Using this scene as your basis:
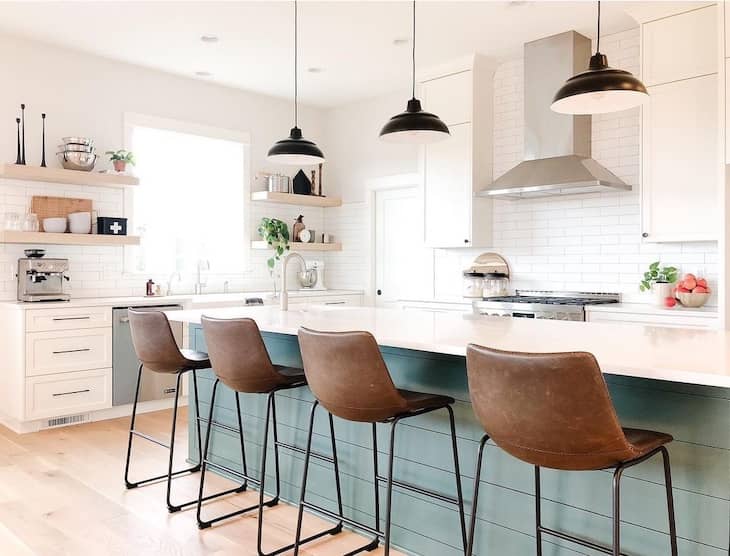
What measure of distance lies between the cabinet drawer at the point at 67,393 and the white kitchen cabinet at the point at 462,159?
306cm

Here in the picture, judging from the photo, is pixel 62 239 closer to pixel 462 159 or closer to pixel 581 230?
pixel 462 159

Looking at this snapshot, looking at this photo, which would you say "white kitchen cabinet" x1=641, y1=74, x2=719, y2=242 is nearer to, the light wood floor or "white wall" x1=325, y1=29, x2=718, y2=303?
"white wall" x1=325, y1=29, x2=718, y2=303

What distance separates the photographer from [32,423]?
471 centimetres

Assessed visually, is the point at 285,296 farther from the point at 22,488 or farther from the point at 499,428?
the point at 499,428

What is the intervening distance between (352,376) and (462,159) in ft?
12.5

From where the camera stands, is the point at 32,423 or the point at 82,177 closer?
the point at 32,423

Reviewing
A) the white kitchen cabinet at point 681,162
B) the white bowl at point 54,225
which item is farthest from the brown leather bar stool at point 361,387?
the white bowl at point 54,225

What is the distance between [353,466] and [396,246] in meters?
4.02

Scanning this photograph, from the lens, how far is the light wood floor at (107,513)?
284 centimetres

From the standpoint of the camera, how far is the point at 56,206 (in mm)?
5270

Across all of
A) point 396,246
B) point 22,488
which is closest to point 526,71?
point 396,246

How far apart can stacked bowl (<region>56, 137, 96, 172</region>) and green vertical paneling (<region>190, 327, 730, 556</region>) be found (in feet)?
8.96

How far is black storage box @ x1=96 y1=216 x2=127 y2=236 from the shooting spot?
5.34m

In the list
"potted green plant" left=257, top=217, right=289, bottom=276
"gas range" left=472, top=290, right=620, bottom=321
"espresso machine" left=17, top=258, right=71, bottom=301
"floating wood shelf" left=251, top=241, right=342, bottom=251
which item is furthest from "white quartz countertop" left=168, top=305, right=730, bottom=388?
"floating wood shelf" left=251, top=241, right=342, bottom=251
